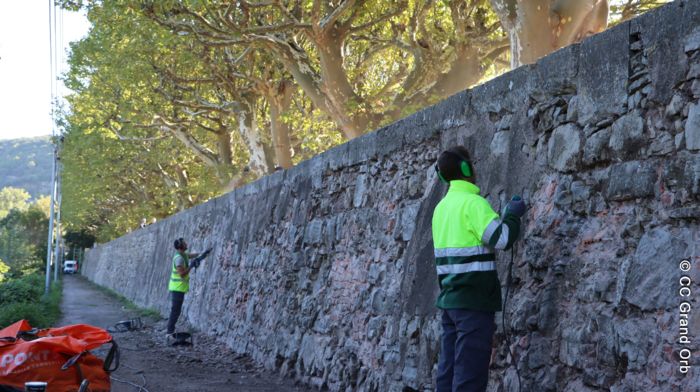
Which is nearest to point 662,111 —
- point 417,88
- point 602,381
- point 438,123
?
point 602,381

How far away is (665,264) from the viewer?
3752 mm

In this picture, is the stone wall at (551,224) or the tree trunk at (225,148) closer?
the stone wall at (551,224)

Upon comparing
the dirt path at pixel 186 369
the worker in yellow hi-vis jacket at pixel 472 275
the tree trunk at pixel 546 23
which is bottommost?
the dirt path at pixel 186 369

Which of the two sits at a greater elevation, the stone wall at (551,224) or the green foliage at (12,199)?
the green foliage at (12,199)

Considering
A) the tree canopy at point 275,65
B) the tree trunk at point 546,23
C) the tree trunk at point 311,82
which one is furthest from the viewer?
the tree trunk at point 311,82

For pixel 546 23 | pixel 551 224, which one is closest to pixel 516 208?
pixel 551 224

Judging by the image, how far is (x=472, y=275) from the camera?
4.54 meters

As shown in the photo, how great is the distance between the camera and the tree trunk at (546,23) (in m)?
8.98

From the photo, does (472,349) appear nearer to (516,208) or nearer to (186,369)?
(516,208)

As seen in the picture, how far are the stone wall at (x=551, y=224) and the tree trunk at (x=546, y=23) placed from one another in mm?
2790

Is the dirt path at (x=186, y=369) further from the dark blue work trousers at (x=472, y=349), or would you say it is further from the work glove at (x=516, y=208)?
the work glove at (x=516, y=208)

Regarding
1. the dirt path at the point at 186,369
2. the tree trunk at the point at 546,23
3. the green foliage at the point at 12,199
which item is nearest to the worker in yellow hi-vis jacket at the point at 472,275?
the dirt path at the point at 186,369

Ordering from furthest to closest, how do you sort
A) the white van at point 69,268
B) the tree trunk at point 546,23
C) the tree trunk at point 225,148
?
the white van at point 69,268
the tree trunk at point 225,148
the tree trunk at point 546,23

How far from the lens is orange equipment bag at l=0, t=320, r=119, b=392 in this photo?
17.7 feet
